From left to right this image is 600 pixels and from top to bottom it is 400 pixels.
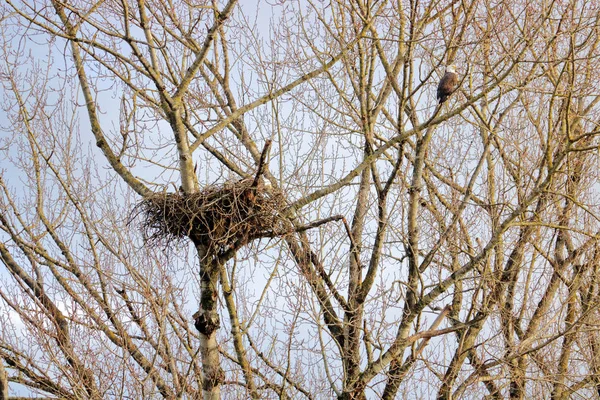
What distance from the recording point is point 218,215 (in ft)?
13.8

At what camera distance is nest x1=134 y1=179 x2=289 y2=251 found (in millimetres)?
4152

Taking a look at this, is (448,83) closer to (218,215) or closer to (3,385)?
(218,215)

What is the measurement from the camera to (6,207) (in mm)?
6938

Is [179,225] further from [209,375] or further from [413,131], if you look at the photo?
[413,131]

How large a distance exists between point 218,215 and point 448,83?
2.46m

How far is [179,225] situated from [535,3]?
12.5 feet

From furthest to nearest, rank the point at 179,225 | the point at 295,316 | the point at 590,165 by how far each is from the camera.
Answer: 1. the point at 590,165
2. the point at 295,316
3. the point at 179,225

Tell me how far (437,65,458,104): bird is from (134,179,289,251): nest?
77.2 inches

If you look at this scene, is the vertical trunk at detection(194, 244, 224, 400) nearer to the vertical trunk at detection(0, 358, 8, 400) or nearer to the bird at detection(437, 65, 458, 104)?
the vertical trunk at detection(0, 358, 8, 400)

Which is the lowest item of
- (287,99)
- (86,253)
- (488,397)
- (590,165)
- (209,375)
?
(209,375)

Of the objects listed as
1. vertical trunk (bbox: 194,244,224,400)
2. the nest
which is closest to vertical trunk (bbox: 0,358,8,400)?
vertical trunk (bbox: 194,244,224,400)

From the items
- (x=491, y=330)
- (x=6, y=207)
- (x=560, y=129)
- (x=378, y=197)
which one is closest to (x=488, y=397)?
(x=491, y=330)

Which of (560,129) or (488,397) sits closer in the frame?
(560,129)

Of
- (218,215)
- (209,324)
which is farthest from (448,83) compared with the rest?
(209,324)
